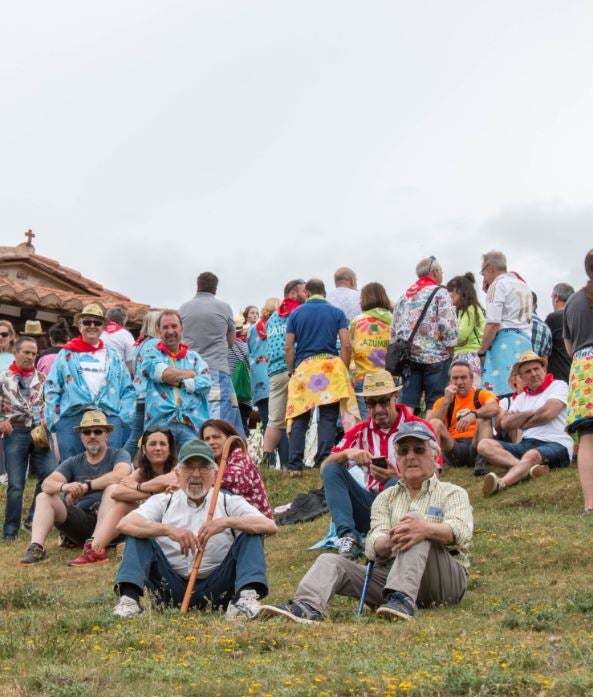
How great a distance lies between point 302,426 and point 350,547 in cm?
408

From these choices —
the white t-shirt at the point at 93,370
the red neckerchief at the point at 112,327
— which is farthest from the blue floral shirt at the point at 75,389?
the red neckerchief at the point at 112,327

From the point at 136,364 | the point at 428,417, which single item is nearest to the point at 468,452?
the point at 428,417

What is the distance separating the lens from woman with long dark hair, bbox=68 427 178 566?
36.4ft

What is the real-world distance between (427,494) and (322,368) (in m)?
5.52

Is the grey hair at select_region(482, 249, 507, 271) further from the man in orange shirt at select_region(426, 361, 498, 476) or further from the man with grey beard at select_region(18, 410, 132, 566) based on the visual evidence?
the man with grey beard at select_region(18, 410, 132, 566)

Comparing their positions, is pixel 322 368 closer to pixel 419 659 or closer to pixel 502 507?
pixel 502 507

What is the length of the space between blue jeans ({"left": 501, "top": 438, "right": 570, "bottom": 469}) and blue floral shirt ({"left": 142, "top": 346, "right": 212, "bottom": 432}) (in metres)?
2.93

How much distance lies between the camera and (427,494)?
8062mm

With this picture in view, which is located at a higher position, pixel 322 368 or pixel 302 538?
pixel 322 368

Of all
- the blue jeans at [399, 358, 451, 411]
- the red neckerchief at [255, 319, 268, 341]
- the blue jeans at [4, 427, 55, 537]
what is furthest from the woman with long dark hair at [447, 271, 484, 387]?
the blue jeans at [4, 427, 55, 537]

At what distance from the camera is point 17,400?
13.0 metres

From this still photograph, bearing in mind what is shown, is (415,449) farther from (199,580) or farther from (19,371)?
(19,371)

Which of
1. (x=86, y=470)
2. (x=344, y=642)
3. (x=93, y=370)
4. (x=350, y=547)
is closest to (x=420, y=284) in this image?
(x=93, y=370)

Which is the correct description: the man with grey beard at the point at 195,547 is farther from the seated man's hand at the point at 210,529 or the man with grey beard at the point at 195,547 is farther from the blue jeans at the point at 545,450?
the blue jeans at the point at 545,450
